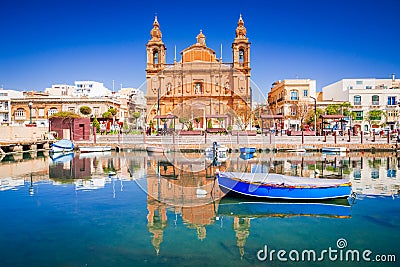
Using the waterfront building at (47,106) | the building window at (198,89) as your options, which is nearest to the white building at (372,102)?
the building window at (198,89)

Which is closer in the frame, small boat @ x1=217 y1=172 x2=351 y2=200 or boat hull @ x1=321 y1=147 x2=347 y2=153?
small boat @ x1=217 y1=172 x2=351 y2=200

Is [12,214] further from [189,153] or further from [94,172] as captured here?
[189,153]

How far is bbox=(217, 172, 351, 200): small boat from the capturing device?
13070 mm

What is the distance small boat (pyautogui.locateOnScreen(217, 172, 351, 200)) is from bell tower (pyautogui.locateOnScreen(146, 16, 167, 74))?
48904mm

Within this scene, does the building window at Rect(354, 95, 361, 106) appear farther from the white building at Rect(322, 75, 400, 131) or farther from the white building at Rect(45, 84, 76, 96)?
the white building at Rect(45, 84, 76, 96)

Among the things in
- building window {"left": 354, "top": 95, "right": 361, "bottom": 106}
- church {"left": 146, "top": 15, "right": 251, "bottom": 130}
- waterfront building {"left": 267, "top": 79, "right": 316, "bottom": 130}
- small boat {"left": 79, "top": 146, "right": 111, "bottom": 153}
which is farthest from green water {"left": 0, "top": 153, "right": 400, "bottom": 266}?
building window {"left": 354, "top": 95, "right": 361, "bottom": 106}

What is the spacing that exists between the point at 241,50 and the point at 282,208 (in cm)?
5153

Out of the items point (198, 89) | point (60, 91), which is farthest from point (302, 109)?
point (60, 91)

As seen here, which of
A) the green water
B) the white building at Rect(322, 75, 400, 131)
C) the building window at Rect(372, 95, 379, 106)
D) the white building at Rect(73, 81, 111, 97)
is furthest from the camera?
the white building at Rect(73, 81, 111, 97)

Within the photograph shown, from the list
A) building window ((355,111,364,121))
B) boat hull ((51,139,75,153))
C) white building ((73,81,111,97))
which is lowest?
boat hull ((51,139,75,153))

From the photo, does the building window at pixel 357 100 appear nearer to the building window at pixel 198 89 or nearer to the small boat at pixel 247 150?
the building window at pixel 198 89

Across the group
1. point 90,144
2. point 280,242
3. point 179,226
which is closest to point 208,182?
point 179,226

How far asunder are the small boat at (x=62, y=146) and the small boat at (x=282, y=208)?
84.6 ft

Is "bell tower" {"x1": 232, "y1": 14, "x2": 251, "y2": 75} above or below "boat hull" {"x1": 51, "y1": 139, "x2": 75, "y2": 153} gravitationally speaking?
above
